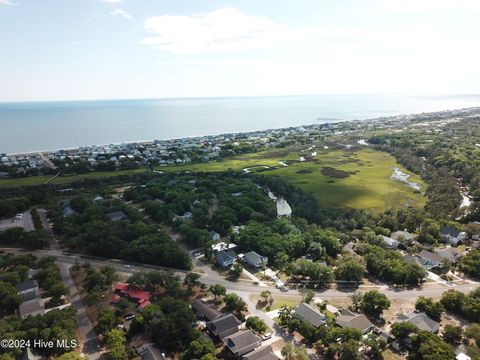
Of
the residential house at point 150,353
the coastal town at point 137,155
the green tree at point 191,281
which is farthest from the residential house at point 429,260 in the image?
the coastal town at point 137,155

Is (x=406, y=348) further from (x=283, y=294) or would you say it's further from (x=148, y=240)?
(x=148, y=240)

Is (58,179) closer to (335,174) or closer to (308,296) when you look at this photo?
(335,174)

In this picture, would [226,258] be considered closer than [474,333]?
No

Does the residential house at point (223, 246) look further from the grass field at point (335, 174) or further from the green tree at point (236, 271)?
the grass field at point (335, 174)

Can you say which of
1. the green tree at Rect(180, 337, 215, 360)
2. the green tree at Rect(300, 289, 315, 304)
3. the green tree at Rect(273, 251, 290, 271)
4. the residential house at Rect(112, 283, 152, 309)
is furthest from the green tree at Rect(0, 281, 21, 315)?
the green tree at Rect(300, 289, 315, 304)

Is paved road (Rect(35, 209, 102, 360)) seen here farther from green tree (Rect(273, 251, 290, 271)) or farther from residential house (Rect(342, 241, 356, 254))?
residential house (Rect(342, 241, 356, 254))

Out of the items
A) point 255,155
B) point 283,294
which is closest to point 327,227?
point 283,294

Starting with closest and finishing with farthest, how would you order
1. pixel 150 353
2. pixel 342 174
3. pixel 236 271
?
1. pixel 150 353
2. pixel 236 271
3. pixel 342 174

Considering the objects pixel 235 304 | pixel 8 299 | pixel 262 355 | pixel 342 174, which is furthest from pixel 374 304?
pixel 342 174
